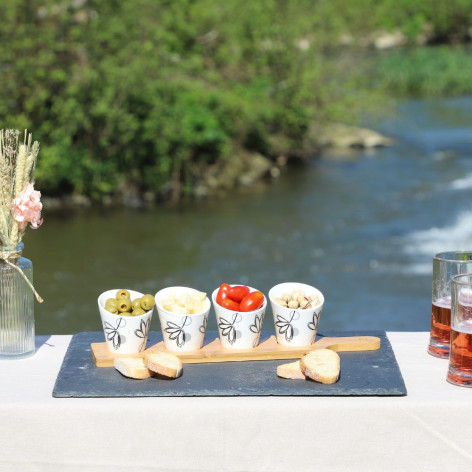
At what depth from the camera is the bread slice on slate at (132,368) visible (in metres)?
2.64

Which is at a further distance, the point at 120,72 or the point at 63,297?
the point at 120,72

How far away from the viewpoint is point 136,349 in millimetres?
2801

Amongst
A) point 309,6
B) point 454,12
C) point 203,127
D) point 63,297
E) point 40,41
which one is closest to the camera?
point 63,297

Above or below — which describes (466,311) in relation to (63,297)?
above

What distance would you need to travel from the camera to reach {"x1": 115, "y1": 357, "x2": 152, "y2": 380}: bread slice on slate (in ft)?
8.68

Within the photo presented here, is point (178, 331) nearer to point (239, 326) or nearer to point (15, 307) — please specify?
point (239, 326)

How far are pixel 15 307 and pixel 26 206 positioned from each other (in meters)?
0.30

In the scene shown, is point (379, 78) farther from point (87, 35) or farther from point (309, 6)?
point (87, 35)

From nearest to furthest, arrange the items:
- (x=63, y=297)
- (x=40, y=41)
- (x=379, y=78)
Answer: (x=63, y=297), (x=40, y=41), (x=379, y=78)

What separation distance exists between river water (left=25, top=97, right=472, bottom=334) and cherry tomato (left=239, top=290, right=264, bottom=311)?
625cm

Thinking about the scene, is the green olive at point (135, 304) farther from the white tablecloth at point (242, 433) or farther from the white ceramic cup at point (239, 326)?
the white tablecloth at point (242, 433)

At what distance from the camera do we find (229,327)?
279 centimetres

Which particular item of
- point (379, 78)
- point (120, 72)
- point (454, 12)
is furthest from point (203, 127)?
point (454, 12)

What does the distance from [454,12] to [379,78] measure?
15.8 meters
